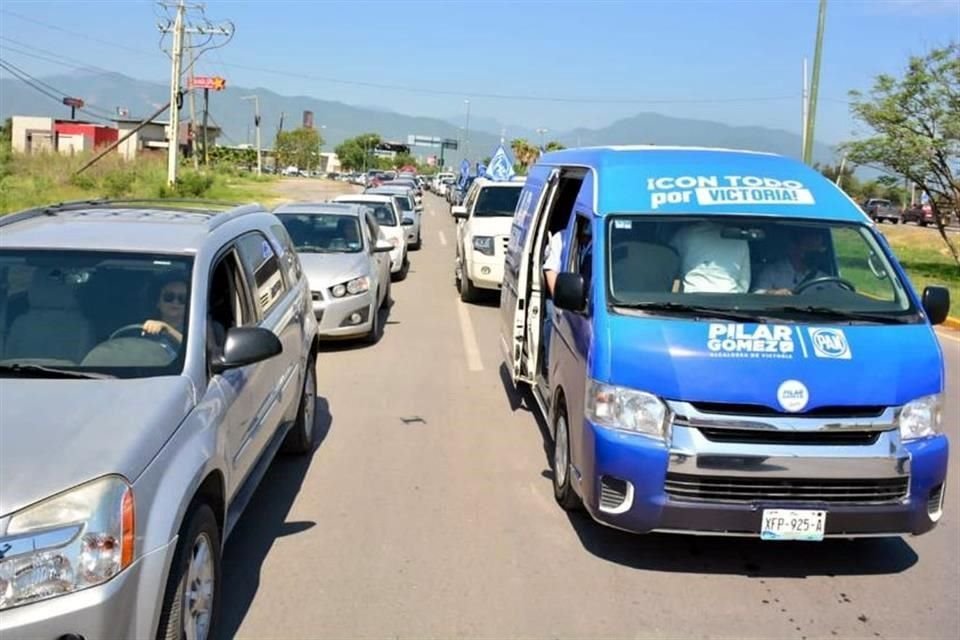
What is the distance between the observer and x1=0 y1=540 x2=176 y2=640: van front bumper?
8.64ft

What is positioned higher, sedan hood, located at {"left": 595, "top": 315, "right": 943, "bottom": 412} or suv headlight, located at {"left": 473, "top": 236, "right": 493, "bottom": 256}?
suv headlight, located at {"left": 473, "top": 236, "right": 493, "bottom": 256}

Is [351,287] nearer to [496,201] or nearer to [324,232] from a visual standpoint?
[324,232]

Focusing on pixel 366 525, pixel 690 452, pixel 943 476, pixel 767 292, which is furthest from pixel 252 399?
pixel 943 476

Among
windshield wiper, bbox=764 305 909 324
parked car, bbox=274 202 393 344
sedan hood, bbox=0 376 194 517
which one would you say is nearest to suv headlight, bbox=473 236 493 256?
parked car, bbox=274 202 393 344

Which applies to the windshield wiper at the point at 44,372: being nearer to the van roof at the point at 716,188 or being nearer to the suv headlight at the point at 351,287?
the van roof at the point at 716,188

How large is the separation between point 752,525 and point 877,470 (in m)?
0.65

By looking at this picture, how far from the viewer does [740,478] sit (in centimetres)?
431

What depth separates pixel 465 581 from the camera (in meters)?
4.47

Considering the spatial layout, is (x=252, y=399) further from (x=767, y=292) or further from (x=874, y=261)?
(x=874, y=261)

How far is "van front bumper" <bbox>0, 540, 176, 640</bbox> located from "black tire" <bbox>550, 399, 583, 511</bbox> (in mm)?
2574

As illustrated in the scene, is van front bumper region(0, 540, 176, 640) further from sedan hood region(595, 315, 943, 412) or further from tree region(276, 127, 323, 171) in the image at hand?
tree region(276, 127, 323, 171)

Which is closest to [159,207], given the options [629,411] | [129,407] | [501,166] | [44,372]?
[44,372]

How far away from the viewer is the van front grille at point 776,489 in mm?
4324

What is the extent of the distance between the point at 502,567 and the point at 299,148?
126025 mm
